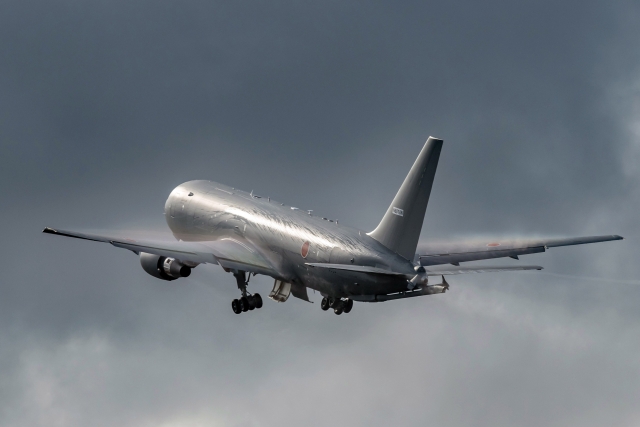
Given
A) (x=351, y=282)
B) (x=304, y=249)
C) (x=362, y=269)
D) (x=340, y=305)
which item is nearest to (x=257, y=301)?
(x=340, y=305)

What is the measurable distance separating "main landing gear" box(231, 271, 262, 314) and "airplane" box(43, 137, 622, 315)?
6 cm

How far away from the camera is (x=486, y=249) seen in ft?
231

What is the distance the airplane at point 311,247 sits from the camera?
61062 millimetres

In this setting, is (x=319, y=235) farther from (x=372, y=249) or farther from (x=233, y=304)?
(x=233, y=304)

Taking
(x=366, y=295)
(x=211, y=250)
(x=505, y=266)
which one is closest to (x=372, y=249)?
(x=366, y=295)

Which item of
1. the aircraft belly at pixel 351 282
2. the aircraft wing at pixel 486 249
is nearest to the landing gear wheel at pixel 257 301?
the aircraft belly at pixel 351 282

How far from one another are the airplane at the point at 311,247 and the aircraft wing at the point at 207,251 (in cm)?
6

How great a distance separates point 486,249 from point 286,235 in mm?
12519

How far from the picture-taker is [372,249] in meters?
62.1

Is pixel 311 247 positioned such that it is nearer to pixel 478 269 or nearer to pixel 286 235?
pixel 286 235

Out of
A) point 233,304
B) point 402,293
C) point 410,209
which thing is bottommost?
point 233,304

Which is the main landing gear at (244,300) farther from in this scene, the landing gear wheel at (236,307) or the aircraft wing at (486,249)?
the aircraft wing at (486,249)

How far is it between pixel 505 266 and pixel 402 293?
656 centimetres

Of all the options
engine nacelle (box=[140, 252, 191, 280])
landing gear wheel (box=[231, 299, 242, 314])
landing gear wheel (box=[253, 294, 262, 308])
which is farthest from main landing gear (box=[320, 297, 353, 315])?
engine nacelle (box=[140, 252, 191, 280])
